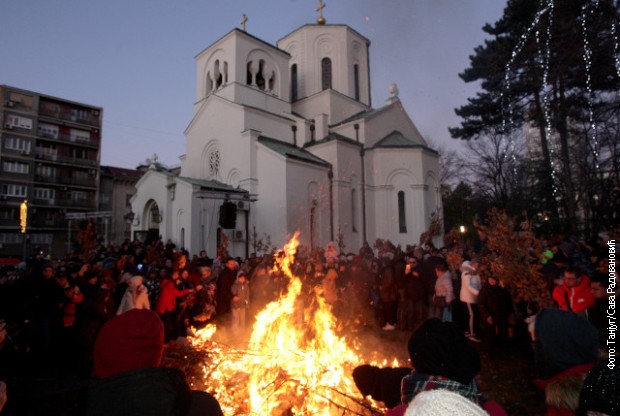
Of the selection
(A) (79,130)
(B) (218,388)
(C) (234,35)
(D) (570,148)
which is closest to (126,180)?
(A) (79,130)

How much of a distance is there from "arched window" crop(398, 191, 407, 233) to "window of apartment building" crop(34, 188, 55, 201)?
135ft

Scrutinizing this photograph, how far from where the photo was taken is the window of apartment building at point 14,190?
41.8 meters

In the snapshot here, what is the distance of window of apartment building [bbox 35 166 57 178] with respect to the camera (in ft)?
146

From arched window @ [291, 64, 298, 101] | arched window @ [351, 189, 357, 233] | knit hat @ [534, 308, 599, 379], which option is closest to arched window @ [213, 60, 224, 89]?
arched window @ [291, 64, 298, 101]

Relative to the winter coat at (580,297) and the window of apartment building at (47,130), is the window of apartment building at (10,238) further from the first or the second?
the winter coat at (580,297)

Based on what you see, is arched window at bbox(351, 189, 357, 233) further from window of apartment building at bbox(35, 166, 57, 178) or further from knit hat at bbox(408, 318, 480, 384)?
window of apartment building at bbox(35, 166, 57, 178)

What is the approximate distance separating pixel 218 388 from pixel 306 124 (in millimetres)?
22905

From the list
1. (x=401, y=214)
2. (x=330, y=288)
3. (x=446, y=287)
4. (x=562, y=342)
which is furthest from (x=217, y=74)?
(x=562, y=342)

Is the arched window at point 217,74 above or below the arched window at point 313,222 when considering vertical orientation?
above

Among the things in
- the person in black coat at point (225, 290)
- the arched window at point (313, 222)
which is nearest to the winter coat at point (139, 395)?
the person in black coat at point (225, 290)

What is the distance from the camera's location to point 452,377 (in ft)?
6.21

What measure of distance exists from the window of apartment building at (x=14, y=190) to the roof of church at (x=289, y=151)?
35058 millimetres

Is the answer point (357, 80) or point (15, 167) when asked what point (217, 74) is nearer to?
point (357, 80)

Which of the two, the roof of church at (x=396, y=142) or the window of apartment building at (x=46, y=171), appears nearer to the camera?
the roof of church at (x=396, y=142)
